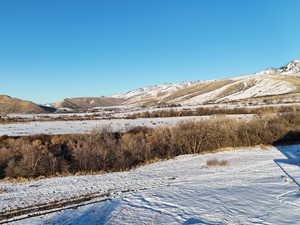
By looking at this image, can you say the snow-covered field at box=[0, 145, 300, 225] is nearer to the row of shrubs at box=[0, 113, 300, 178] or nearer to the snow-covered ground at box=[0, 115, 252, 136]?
the row of shrubs at box=[0, 113, 300, 178]

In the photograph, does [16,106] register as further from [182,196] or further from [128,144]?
[182,196]

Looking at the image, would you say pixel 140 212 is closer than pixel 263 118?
Yes

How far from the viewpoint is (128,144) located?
21375 millimetres

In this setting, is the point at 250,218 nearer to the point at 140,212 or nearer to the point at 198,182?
the point at 140,212

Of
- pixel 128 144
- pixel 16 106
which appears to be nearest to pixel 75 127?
pixel 128 144

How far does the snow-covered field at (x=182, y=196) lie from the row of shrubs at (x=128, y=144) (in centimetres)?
544

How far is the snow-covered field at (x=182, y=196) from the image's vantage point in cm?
647

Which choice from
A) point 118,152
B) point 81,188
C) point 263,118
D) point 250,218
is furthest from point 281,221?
point 263,118

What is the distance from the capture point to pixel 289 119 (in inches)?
966

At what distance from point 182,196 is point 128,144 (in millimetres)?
13444

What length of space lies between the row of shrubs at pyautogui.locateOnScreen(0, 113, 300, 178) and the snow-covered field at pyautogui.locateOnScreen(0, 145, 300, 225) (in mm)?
5442

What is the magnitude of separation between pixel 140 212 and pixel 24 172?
12889mm

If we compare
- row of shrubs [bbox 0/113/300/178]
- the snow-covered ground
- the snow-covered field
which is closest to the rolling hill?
the snow-covered ground

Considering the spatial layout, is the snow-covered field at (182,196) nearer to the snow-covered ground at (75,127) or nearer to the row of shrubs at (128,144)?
the row of shrubs at (128,144)
